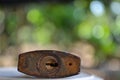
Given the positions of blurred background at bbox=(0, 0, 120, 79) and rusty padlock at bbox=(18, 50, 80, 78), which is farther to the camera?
blurred background at bbox=(0, 0, 120, 79)

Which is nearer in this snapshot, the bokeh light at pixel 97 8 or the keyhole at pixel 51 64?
the keyhole at pixel 51 64

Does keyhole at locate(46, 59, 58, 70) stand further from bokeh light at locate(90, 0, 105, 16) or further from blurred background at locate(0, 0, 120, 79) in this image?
bokeh light at locate(90, 0, 105, 16)

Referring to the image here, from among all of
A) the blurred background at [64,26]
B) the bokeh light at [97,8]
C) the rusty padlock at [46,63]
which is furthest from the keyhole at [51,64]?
the bokeh light at [97,8]

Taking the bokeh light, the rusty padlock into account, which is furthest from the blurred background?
the rusty padlock

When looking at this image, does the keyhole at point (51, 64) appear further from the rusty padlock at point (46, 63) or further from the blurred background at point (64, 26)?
the blurred background at point (64, 26)

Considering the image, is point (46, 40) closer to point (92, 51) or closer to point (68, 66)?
point (92, 51)

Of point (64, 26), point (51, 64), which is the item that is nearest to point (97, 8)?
point (64, 26)

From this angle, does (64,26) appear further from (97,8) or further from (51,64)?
(51,64)
